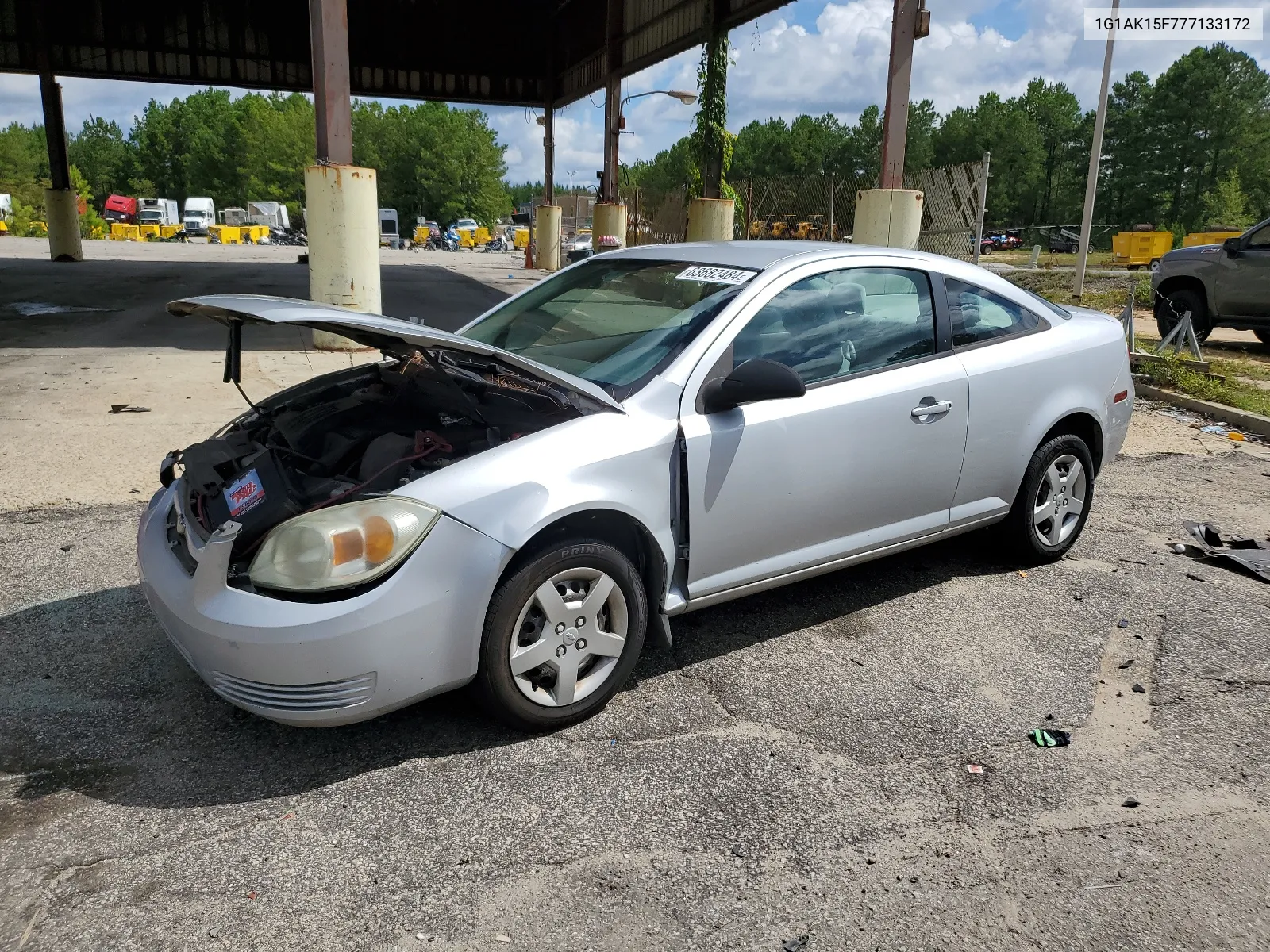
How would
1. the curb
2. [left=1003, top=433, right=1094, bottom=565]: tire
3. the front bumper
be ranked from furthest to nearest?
the curb → [left=1003, top=433, right=1094, bottom=565]: tire → the front bumper

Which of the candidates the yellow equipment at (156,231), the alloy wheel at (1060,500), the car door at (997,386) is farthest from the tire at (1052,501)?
the yellow equipment at (156,231)

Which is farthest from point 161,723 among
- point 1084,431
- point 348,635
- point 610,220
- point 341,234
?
point 610,220

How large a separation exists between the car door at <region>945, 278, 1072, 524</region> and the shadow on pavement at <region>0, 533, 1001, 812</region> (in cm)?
87

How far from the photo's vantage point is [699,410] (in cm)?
329

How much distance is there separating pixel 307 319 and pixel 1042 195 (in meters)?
93.3

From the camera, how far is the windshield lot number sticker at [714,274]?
3.70 metres

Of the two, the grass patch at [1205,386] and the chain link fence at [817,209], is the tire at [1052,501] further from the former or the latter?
the chain link fence at [817,209]

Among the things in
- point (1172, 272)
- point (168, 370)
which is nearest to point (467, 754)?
point (168, 370)

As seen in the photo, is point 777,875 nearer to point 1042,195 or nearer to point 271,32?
point 271,32

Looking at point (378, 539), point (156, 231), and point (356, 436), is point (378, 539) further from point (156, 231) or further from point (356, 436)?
point (156, 231)

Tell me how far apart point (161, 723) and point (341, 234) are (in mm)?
8332

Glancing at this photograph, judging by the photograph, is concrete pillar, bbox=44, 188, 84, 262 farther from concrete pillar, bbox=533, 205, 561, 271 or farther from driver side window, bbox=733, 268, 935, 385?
driver side window, bbox=733, 268, 935, 385

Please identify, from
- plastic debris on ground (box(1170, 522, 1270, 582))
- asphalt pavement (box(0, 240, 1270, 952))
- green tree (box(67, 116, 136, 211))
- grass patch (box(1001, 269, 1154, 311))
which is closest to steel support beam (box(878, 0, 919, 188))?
grass patch (box(1001, 269, 1154, 311))

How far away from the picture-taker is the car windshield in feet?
11.5
